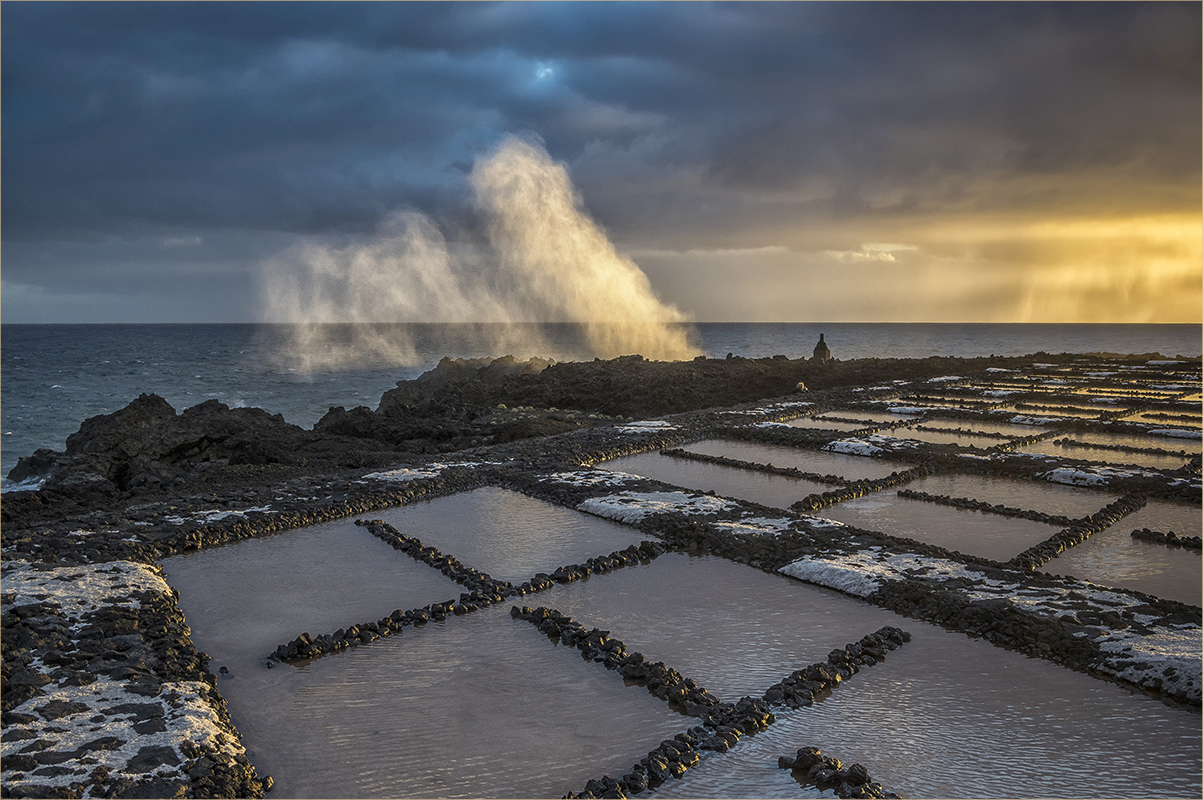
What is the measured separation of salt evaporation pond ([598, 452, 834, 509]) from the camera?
41.5 feet

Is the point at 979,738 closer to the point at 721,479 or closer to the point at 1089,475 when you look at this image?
the point at 721,479

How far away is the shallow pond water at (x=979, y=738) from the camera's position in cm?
478

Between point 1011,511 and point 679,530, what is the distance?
551cm

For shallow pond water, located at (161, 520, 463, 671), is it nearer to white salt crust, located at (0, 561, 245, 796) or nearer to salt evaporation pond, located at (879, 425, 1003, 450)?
white salt crust, located at (0, 561, 245, 796)

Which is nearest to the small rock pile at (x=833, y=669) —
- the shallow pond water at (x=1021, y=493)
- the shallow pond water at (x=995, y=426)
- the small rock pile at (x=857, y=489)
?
the small rock pile at (x=857, y=489)

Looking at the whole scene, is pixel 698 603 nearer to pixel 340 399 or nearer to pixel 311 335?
pixel 340 399

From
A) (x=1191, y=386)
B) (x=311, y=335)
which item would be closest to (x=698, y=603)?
(x=1191, y=386)

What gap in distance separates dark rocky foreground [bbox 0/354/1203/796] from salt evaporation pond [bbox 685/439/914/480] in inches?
16.6

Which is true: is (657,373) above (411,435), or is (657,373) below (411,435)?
above

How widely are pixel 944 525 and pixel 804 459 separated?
16.4ft

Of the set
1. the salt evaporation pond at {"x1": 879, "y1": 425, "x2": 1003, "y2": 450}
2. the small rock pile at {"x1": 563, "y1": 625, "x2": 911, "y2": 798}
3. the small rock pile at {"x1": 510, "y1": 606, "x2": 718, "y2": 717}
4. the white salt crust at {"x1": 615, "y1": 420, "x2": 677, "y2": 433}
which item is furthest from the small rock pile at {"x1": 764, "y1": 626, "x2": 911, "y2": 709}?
the white salt crust at {"x1": 615, "y1": 420, "x2": 677, "y2": 433}

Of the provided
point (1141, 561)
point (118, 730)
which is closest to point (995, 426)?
point (1141, 561)

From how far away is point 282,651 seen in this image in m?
6.77

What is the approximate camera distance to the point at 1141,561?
916 centimetres
